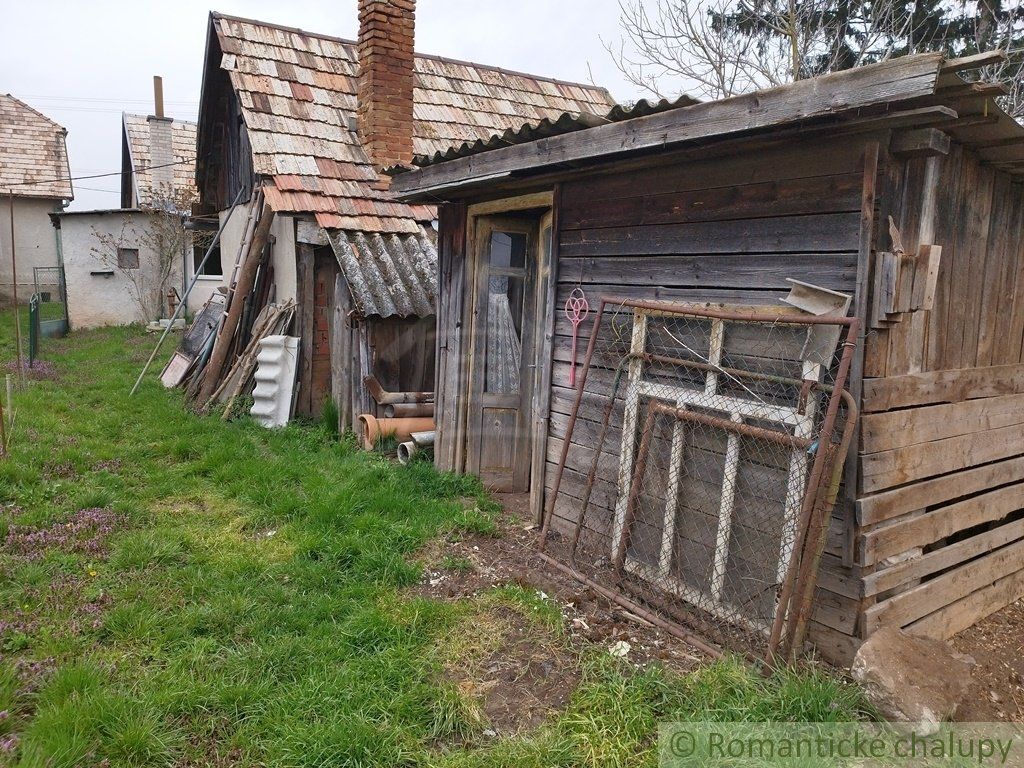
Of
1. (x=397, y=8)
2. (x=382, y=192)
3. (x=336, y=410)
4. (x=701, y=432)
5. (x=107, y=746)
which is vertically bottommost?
(x=107, y=746)

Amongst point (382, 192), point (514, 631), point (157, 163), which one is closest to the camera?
point (514, 631)

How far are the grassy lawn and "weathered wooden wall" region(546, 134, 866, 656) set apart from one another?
2.82 feet

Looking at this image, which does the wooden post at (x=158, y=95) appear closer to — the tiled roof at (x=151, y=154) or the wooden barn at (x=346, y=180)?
the tiled roof at (x=151, y=154)

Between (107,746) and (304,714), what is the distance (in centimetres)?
79

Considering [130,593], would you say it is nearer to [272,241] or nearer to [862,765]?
[862,765]

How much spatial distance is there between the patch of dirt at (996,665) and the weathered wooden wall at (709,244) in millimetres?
701

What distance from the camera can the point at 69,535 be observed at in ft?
15.6

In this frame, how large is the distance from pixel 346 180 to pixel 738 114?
593 centimetres

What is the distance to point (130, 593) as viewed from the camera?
13.3ft

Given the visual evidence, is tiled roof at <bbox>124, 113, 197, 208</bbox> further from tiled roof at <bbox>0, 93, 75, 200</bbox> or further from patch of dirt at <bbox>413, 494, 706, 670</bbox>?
patch of dirt at <bbox>413, 494, 706, 670</bbox>

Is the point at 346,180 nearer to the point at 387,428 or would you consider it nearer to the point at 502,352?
the point at 387,428

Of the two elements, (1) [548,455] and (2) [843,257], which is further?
(1) [548,455]

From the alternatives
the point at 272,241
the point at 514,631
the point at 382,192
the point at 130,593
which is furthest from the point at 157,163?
the point at 514,631

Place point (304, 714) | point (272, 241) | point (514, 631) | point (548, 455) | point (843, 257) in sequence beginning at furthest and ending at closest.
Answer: point (272, 241), point (548, 455), point (514, 631), point (843, 257), point (304, 714)
